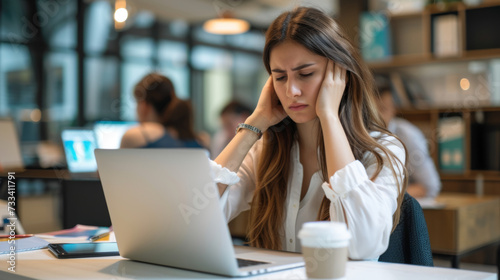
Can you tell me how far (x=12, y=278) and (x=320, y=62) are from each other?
0.97 m

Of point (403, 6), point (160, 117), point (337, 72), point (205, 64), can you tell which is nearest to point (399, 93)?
point (403, 6)

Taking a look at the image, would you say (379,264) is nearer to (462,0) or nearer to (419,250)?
(419,250)

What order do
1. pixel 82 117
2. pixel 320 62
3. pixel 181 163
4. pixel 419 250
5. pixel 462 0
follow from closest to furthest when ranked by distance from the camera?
1. pixel 181 163
2. pixel 419 250
3. pixel 320 62
4. pixel 462 0
5. pixel 82 117

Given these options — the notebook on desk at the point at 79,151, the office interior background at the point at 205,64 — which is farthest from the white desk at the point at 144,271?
the notebook on desk at the point at 79,151

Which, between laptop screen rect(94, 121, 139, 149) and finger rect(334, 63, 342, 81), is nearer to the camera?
finger rect(334, 63, 342, 81)

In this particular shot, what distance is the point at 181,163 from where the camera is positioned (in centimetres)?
112

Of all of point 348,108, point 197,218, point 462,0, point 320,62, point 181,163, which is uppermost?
point 462,0

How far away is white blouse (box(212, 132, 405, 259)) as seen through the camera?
4.52 ft

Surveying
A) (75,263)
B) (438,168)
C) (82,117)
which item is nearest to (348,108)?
(75,263)

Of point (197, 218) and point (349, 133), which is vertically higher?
point (349, 133)

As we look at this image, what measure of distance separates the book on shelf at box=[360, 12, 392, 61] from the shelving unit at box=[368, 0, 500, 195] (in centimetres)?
18

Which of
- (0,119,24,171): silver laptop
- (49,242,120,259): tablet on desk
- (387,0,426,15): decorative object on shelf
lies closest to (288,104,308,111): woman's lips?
(49,242,120,259): tablet on desk

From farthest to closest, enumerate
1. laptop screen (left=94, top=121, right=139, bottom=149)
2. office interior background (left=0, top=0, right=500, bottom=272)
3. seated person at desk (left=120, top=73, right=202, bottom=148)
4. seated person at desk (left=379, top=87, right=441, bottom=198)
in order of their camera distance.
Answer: office interior background (left=0, top=0, right=500, bottom=272), seated person at desk (left=379, top=87, right=441, bottom=198), laptop screen (left=94, top=121, right=139, bottom=149), seated person at desk (left=120, top=73, right=202, bottom=148)

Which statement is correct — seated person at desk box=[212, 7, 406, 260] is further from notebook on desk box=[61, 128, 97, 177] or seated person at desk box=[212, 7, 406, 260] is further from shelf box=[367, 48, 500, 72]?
shelf box=[367, 48, 500, 72]
